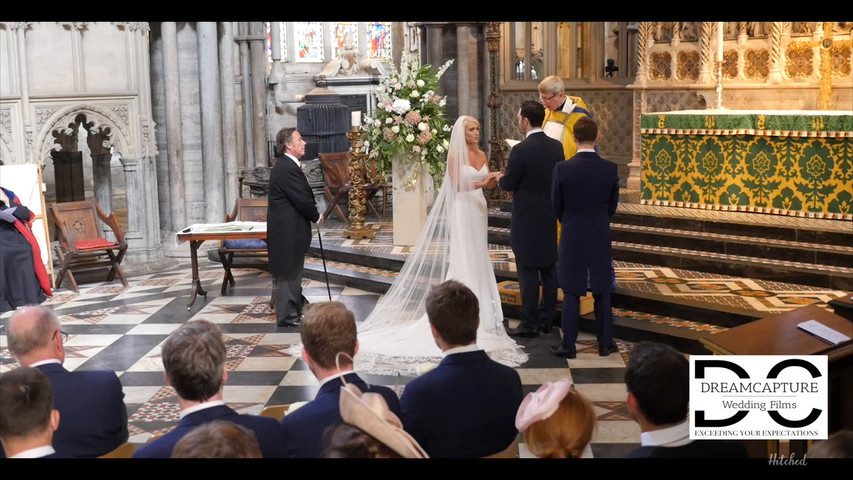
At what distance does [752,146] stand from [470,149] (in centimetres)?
381

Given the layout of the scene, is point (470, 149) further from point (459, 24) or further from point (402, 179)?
point (459, 24)

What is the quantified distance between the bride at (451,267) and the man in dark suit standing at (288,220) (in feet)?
2.54

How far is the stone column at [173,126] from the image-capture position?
11.9 m

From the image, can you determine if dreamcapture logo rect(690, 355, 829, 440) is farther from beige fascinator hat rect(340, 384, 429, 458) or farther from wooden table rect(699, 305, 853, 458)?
beige fascinator hat rect(340, 384, 429, 458)

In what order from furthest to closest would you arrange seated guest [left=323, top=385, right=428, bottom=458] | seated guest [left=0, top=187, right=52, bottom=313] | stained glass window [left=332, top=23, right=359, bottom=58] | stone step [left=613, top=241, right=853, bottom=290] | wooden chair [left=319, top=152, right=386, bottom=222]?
stained glass window [left=332, top=23, right=359, bottom=58] < wooden chair [left=319, top=152, right=386, bottom=222] < stone step [left=613, top=241, right=853, bottom=290] < seated guest [left=0, top=187, right=52, bottom=313] < seated guest [left=323, top=385, right=428, bottom=458]

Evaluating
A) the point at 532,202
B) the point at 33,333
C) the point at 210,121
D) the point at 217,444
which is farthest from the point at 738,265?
the point at 217,444

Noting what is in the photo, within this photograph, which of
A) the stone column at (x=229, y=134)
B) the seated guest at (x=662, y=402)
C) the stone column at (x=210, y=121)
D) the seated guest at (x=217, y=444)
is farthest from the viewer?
the stone column at (x=229, y=134)

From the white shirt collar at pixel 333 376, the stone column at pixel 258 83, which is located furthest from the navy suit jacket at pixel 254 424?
the stone column at pixel 258 83

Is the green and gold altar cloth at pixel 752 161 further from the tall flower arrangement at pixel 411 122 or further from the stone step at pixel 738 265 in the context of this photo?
the tall flower arrangement at pixel 411 122

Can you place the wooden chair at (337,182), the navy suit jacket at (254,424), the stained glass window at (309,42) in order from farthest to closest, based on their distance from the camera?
the stained glass window at (309,42) < the wooden chair at (337,182) < the navy suit jacket at (254,424)

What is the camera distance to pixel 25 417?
332 centimetres

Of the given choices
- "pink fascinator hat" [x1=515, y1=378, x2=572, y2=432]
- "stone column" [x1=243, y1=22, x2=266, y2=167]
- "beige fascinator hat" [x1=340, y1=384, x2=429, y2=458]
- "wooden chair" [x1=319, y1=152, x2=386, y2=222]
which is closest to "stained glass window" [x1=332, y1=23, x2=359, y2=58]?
"stone column" [x1=243, y1=22, x2=266, y2=167]

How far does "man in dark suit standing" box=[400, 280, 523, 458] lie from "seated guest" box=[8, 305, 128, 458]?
4.06ft

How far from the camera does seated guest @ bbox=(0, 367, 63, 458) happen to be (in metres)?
3.31
